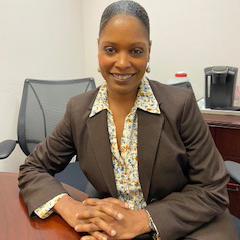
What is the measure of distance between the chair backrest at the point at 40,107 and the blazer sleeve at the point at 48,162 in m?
Answer: 0.76

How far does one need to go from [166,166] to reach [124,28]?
1.53 feet

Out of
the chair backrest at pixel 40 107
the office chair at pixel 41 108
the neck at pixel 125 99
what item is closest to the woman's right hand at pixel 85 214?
the neck at pixel 125 99

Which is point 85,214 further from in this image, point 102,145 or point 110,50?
point 110,50

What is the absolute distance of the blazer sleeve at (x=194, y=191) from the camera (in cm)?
77

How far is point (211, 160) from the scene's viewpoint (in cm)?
86

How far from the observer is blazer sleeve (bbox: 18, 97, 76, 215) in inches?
35.2

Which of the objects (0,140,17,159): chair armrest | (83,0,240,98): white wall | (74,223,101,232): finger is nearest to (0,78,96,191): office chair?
(0,140,17,159): chair armrest

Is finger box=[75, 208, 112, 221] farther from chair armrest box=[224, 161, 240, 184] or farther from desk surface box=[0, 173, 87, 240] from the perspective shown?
chair armrest box=[224, 161, 240, 184]

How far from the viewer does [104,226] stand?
700mm

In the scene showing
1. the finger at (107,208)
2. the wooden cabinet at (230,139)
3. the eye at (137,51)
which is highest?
the eye at (137,51)

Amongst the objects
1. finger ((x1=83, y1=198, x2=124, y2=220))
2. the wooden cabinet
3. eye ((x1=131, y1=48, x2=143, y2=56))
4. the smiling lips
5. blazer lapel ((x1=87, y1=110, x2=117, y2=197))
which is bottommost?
the wooden cabinet

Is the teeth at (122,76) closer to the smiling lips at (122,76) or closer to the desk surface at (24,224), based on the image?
the smiling lips at (122,76)

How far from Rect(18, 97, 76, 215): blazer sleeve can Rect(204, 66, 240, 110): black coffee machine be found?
1.14 m

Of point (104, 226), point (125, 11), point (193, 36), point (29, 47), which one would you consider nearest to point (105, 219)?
point (104, 226)
